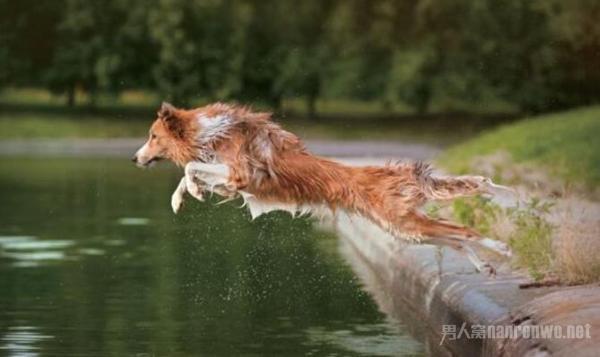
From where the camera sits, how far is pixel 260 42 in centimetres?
6500

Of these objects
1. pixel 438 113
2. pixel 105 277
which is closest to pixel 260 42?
pixel 438 113

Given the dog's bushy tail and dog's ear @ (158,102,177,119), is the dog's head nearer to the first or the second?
dog's ear @ (158,102,177,119)

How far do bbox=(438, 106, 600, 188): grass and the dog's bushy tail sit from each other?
10.4 m

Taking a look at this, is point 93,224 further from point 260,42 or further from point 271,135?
point 260,42

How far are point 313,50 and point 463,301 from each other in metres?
53.4

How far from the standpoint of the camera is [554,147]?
96.3 feet

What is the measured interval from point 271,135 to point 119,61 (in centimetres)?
5103

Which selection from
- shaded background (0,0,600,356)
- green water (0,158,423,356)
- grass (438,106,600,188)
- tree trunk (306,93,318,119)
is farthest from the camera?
tree trunk (306,93,318,119)

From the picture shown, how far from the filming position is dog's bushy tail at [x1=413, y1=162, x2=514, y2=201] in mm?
12602

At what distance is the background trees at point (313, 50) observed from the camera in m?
62.4

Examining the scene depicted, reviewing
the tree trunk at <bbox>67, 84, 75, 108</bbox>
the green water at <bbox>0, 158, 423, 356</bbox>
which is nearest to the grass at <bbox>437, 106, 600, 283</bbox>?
the green water at <bbox>0, 158, 423, 356</bbox>

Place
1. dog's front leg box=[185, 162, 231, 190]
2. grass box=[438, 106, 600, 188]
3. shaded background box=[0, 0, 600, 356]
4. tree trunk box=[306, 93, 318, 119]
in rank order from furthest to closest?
1. tree trunk box=[306, 93, 318, 119]
2. grass box=[438, 106, 600, 188]
3. shaded background box=[0, 0, 600, 356]
4. dog's front leg box=[185, 162, 231, 190]

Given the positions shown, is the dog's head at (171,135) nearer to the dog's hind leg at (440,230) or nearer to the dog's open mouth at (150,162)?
the dog's open mouth at (150,162)

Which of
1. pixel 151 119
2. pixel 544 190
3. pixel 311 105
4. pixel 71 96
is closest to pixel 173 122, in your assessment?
pixel 544 190
